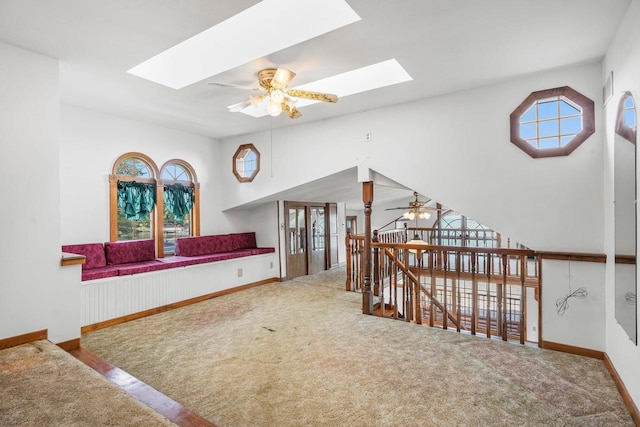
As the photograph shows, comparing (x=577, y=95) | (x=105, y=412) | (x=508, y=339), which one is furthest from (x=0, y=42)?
(x=508, y=339)

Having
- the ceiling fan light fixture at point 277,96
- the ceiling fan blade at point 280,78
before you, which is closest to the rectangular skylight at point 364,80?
the ceiling fan blade at point 280,78

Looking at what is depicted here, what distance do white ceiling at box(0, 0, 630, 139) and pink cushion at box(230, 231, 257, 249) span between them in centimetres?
316

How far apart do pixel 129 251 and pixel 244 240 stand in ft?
7.33

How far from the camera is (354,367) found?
9.14 ft

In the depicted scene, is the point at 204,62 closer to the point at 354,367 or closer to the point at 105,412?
the point at 105,412

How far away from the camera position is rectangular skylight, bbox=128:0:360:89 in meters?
2.55

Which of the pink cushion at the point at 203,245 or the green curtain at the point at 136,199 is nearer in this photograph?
the green curtain at the point at 136,199

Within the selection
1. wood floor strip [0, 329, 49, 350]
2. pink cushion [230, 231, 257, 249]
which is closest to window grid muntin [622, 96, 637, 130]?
wood floor strip [0, 329, 49, 350]

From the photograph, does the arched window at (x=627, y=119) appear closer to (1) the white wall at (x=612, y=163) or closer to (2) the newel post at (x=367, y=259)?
(1) the white wall at (x=612, y=163)

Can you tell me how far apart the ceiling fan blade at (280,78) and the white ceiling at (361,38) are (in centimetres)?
10

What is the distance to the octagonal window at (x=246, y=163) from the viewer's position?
5.91 meters

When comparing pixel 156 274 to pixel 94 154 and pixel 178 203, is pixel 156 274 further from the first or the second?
pixel 94 154

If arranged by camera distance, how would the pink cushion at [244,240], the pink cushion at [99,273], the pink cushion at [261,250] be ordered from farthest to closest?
the pink cushion at [244,240], the pink cushion at [261,250], the pink cushion at [99,273]

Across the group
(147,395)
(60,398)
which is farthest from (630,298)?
(60,398)
